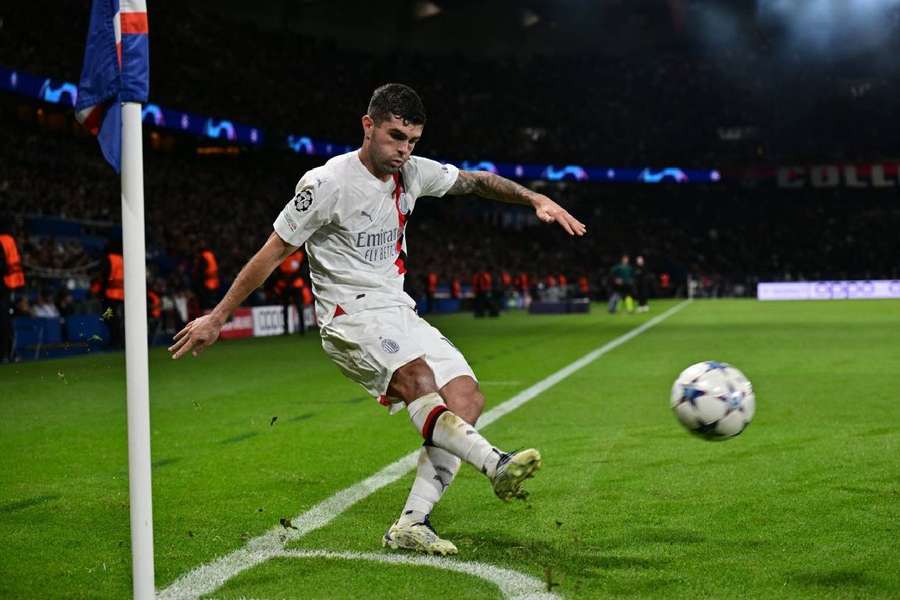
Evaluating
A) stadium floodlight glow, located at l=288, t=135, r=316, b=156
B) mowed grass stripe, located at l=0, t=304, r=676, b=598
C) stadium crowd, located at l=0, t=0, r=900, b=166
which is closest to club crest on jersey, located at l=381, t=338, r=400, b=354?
mowed grass stripe, located at l=0, t=304, r=676, b=598

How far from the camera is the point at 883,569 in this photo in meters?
3.97

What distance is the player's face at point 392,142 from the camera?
4.32 metres

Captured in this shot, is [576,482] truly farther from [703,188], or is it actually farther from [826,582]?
[703,188]

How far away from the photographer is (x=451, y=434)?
13.7ft

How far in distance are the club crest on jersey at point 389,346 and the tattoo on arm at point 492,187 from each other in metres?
0.85

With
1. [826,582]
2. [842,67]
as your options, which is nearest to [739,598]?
[826,582]

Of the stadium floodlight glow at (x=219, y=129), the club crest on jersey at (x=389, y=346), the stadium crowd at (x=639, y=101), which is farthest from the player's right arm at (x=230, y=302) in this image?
the stadium crowd at (x=639, y=101)

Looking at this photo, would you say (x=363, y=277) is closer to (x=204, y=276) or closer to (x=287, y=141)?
(x=204, y=276)

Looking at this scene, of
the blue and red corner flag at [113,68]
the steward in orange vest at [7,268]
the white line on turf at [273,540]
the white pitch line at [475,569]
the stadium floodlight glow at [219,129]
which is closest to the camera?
the blue and red corner flag at [113,68]

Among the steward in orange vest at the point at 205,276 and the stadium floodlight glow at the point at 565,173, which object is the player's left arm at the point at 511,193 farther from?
the stadium floodlight glow at the point at 565,173

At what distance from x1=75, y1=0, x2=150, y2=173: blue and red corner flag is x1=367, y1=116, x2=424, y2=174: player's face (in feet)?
4.03

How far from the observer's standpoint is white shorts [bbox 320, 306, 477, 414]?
4430 mm

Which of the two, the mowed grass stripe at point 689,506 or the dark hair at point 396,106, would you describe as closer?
the mowed grass stripe at point 689,506

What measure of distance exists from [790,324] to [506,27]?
151 ft
